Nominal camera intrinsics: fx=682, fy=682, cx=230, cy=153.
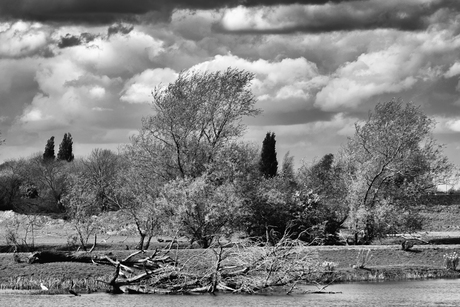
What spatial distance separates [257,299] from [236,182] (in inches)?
974

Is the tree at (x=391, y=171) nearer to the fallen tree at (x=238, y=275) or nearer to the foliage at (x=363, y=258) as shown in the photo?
the foliage at (x=363, y=258)

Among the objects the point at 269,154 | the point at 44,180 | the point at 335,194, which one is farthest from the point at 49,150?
the point at 335,194

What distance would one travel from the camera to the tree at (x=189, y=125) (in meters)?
57.3

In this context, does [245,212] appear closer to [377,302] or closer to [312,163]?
[377,302]

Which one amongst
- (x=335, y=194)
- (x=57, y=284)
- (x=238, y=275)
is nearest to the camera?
(x=238, y=275)

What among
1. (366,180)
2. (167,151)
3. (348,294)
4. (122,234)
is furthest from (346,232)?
(348,294)

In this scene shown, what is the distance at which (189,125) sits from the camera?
57.3m

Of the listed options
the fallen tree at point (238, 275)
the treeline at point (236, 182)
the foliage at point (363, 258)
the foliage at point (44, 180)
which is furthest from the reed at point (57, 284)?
the foliage at point (44, 180)

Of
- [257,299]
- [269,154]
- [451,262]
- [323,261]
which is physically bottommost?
[257,299]

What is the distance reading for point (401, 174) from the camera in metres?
62.8

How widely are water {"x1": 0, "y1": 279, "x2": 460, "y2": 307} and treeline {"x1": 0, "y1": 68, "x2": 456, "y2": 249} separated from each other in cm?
1512

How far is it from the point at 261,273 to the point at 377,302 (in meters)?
5.87

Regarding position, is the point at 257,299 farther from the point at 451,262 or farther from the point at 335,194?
the point at 335,194

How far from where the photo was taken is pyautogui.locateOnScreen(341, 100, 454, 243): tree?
6122cm
